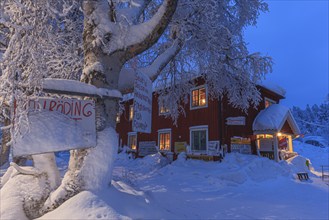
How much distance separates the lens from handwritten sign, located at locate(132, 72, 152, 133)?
3.64 meters

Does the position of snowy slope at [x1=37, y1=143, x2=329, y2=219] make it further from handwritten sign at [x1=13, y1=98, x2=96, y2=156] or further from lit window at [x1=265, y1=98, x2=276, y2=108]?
lit window at [x1=265, y1=98, x2=276, y2=108]

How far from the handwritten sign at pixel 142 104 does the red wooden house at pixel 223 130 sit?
38.3 ft

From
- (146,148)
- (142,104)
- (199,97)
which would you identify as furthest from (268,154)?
(142,104)

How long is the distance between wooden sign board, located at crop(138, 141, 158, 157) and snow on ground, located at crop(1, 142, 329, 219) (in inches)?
96.2

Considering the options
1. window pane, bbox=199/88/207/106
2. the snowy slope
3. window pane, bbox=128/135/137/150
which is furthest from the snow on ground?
window pane, bbox=128/135/137/150

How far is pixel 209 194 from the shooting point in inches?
362

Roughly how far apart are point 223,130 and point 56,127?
43.0 feet

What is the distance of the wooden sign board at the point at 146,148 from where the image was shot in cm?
1988

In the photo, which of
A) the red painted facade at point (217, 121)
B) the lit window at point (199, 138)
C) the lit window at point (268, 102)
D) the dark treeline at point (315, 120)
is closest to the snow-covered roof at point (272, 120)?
the red painted facade at point (217, 121)

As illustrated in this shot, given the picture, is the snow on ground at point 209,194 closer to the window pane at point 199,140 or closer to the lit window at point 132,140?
the window pane at point 199,140

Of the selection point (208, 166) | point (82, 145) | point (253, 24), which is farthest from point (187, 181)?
point (82, 145)

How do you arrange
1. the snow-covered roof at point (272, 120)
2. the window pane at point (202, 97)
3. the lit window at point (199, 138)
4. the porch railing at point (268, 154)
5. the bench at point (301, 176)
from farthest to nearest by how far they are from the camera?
the window pane at point (202, 97)
the porch railing at point (268, 154)
the lit window at point (199, 138)
the snow-covered roof at point (272, 120)
the bench at point (301, 176)

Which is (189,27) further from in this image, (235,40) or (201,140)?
(201,140)

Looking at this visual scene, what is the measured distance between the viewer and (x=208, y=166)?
14.2 meters
